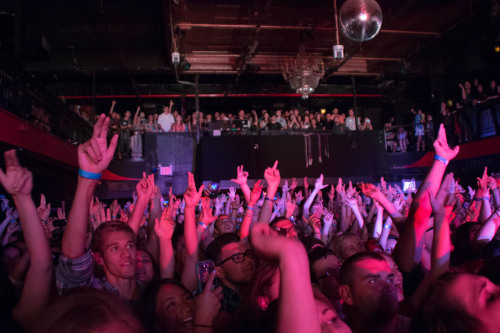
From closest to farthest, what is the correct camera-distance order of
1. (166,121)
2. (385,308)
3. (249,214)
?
1. (385,308)
2. (249,214)
3. (166,121)

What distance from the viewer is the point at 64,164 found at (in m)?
7.54

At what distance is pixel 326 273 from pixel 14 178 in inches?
70.5

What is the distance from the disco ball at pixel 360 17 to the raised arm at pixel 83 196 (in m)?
3.09

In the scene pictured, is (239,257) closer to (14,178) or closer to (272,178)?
(272,178)

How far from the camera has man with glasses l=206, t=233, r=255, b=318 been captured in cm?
215

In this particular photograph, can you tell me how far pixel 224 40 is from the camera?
10.9 meters

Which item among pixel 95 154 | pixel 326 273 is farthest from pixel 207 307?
pixel 326 273

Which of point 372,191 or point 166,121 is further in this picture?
point 166,121

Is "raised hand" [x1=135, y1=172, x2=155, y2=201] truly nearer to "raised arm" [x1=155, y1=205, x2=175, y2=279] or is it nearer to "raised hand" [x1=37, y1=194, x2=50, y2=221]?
"raised arm" [x1=155, y1=205, x2=175, y2=279]

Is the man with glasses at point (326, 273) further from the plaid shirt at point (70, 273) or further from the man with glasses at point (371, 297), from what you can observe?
the plaid shirt at point (70, 273)

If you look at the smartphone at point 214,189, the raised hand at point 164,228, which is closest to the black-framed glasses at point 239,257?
the raised hand at point 164,228

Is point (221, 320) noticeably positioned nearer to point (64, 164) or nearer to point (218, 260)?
point (218, 260)

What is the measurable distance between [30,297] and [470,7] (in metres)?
10.7

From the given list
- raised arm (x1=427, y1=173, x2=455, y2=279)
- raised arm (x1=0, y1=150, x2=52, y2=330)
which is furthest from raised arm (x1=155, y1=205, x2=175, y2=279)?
raised arm (x1=427, y1=173, x2=455, y2=279)
